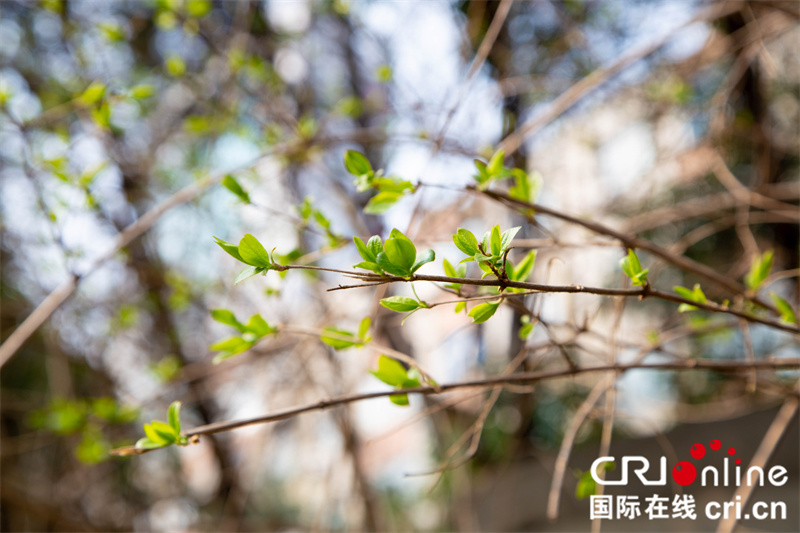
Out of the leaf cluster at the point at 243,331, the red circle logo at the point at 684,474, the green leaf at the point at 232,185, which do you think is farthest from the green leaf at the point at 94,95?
the red circle logo at the point at 684,474

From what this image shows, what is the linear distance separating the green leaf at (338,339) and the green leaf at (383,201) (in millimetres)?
155

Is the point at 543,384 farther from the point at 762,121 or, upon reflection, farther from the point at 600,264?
the point at 762,121

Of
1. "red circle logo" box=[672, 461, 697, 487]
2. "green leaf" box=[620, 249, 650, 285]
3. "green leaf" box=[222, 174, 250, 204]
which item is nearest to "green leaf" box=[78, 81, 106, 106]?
"green leaf" box=[222, 174, 250, 204]

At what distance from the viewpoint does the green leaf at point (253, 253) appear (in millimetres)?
446

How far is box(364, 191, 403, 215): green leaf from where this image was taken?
0.66m

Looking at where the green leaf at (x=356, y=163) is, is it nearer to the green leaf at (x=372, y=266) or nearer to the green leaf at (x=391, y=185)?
the green leaf at (x=391, y=185)

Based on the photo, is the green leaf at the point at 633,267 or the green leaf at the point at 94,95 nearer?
the green leaf at the point at 633,267

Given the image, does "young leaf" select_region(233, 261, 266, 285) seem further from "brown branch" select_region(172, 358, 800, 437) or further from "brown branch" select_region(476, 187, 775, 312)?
"brown branch" select_region(476, 187, 775, 312)

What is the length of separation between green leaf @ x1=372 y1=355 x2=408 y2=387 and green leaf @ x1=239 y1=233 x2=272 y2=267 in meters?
0.19

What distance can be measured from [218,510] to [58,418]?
1547 millimetres

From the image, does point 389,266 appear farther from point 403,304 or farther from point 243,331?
point 243,331

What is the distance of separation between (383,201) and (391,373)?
208 millimetres

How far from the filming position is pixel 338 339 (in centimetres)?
62

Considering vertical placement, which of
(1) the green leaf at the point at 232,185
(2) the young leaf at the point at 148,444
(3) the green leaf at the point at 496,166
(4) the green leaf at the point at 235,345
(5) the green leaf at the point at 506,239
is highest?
(1) the green leaf at the point at 232,185
